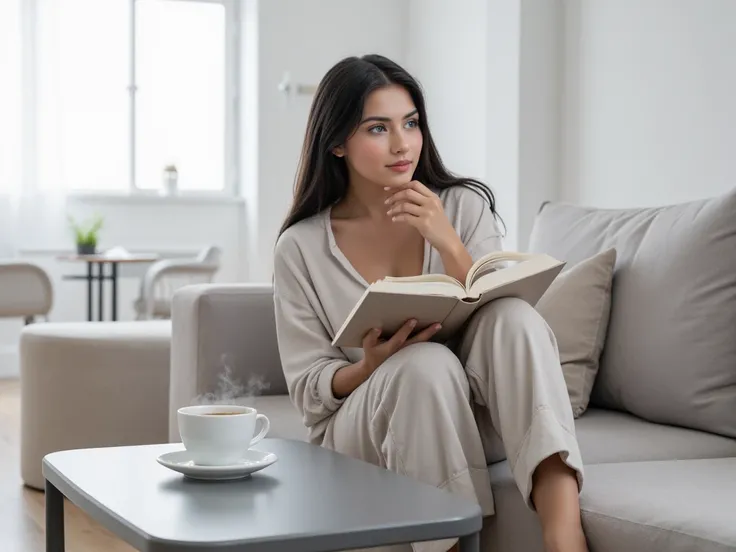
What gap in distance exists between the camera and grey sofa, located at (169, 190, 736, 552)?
1490mm

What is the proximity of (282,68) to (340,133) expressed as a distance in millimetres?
4451

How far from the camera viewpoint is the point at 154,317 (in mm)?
5852

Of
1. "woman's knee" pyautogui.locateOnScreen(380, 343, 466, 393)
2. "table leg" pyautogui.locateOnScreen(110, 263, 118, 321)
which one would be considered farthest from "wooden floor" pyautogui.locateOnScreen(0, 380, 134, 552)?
"table leg" pyautogui.locateOnScreen(110, 263, 118, 321)

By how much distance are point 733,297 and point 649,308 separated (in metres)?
0.16

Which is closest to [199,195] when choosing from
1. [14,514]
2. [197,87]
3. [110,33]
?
[197,87]

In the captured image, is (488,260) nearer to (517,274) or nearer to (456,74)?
(517,274)

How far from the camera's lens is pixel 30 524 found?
2721mm

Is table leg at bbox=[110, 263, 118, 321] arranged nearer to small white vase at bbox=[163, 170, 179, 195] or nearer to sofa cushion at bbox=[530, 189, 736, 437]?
small white vase at bbox=[163, 170, 179, 195]

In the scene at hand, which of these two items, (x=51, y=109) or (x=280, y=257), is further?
(x=51, y=109)

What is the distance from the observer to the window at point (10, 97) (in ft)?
20.1

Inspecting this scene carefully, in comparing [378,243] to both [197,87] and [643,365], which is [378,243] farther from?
[197,87]

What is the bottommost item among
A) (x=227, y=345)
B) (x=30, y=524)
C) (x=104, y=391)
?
(x=30, y=524)

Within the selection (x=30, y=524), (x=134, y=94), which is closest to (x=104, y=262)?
(x=134, y=94)

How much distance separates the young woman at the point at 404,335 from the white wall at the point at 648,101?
148 centimetres
